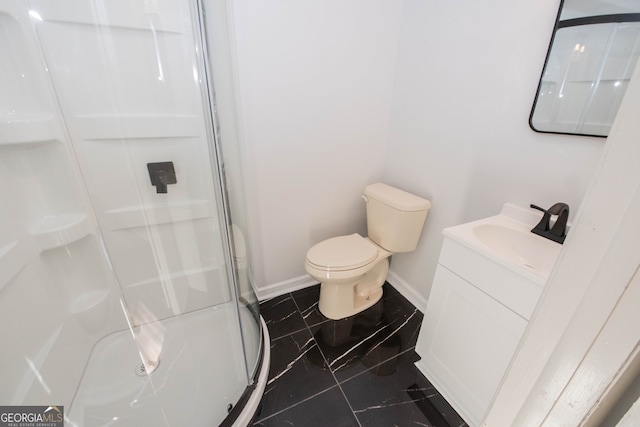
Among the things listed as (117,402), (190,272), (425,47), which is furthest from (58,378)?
(425,47)

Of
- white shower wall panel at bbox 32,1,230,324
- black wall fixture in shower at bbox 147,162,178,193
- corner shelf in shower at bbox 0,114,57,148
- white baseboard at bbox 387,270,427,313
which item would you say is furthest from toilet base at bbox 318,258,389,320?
corner shelf in shower at bbox 0,114,57,148

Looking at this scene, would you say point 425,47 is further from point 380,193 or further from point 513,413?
point 513,413

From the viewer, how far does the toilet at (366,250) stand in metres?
1.50

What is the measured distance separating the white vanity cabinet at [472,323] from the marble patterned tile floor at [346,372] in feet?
0.47

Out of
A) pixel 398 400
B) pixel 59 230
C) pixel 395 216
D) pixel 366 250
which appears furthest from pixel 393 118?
pixel 59 230

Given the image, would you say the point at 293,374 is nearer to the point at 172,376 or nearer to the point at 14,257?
the point at 172,376

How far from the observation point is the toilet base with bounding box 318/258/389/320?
1643mm

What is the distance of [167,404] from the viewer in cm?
114

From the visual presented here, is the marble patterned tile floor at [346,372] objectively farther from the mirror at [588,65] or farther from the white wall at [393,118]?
the mirror at [588,65]

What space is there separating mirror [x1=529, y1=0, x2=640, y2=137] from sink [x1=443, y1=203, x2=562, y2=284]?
0.38 meters

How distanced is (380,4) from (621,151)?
67.0 inches

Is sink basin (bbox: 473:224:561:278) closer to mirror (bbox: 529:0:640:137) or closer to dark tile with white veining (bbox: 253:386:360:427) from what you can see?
mirror (bbox: 529:0:640:137)

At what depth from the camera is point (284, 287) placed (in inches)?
74.9

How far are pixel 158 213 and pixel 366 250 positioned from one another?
1203 mm
